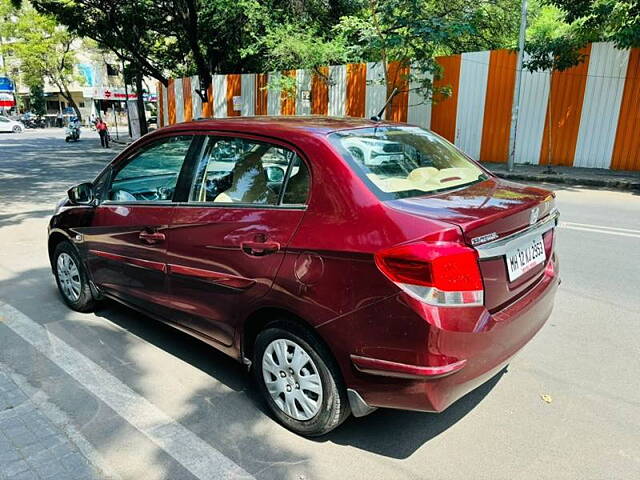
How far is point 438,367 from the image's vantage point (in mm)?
2270

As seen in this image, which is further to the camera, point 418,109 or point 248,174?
point 418,109

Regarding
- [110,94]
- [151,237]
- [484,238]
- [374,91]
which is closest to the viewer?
[484,238]

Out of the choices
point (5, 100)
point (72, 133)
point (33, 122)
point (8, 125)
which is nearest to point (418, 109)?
point (72, 133)

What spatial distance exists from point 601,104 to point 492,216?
1291cm

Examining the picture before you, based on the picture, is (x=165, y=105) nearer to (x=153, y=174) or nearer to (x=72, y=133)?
(x=72, y=133)

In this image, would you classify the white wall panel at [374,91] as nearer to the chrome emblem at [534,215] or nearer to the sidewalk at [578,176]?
the sidewalk at [578,176]

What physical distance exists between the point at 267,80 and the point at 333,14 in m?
4.27

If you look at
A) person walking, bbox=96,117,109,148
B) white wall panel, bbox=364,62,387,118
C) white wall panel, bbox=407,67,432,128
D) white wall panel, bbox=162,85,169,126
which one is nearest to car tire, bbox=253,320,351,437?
white wall panel, bbox=407,67,432,128

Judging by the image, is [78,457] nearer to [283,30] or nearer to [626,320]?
[626,320]

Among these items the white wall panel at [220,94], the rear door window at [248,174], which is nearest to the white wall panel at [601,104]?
the rear door window at [248,174]

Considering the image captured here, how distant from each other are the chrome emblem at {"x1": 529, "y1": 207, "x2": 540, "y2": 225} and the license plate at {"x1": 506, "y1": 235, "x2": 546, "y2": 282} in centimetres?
10

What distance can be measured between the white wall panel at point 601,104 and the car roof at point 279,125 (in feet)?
39.6

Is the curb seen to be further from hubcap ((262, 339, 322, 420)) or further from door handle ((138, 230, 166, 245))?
hubcap ((262, 339, 322, 420))

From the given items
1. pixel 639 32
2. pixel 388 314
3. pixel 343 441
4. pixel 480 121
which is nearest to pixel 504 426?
pixel 343 441
